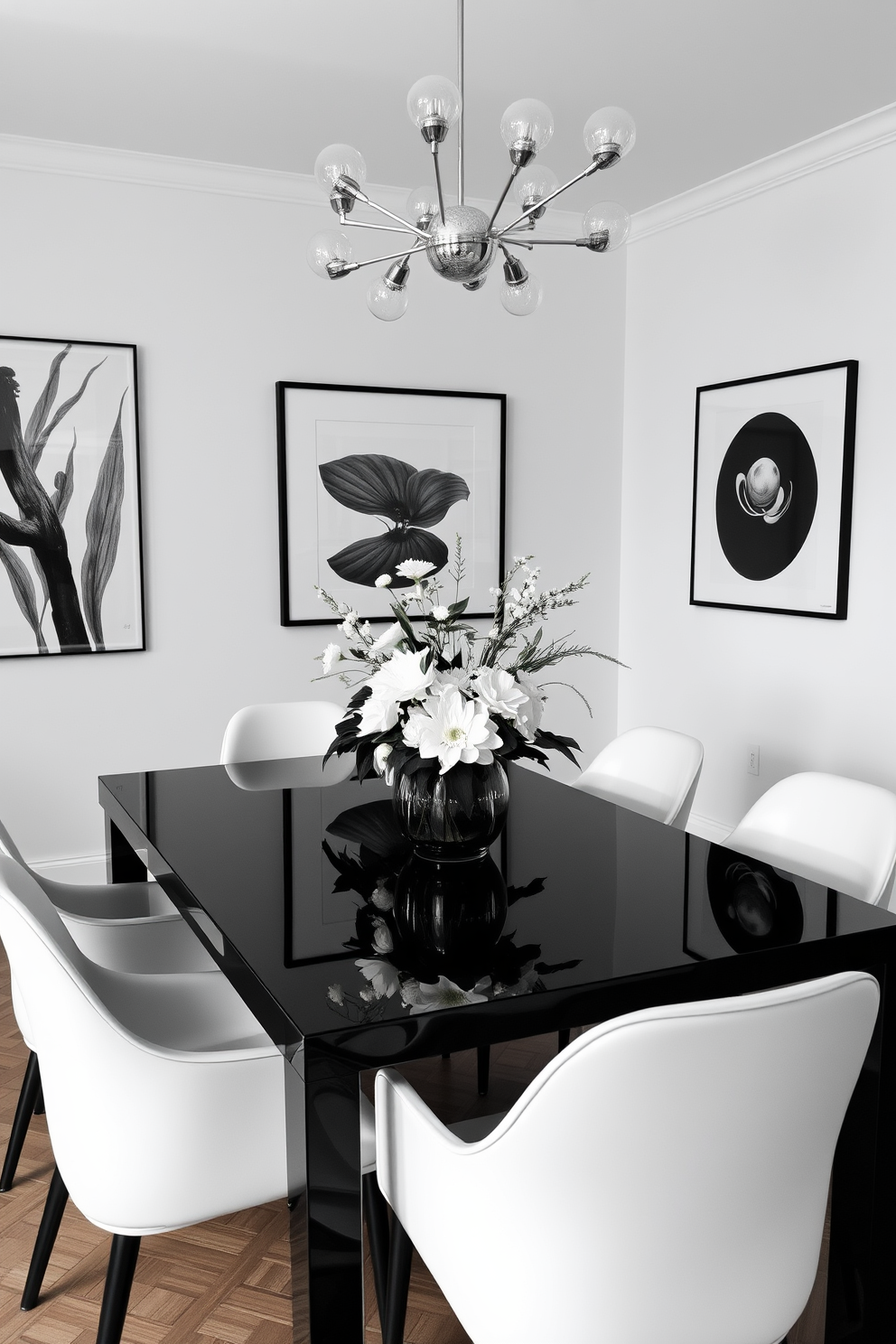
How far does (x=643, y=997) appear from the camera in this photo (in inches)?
58.1

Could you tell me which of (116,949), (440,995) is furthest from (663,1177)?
(116,949)

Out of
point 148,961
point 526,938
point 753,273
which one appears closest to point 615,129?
point 526,938

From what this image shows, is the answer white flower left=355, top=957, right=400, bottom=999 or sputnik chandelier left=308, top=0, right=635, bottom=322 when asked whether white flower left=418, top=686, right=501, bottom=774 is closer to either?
white flower left=355, top=957, right=400, bottom=999

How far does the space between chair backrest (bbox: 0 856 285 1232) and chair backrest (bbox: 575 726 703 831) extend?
135 cm

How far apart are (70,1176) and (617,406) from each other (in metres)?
4.08

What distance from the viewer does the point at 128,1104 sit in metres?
1.50

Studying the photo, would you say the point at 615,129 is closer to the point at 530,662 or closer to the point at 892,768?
the point at 530,662

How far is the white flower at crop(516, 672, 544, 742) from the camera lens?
195 centimetres

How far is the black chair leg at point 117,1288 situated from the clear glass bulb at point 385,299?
1992mm

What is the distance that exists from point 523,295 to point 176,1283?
7.51 ft

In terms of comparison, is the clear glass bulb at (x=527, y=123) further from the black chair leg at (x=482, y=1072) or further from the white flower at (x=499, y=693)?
the black chair leg at (x=482, y=1072)

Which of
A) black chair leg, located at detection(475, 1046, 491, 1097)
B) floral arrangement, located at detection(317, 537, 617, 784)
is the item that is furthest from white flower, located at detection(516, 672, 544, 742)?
black chair leg, located at detection(475, 1046, 491, 1097)

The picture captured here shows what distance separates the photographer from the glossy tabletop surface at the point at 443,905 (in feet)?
4.71

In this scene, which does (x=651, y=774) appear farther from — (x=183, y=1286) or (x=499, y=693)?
(x=183, y=1286)
